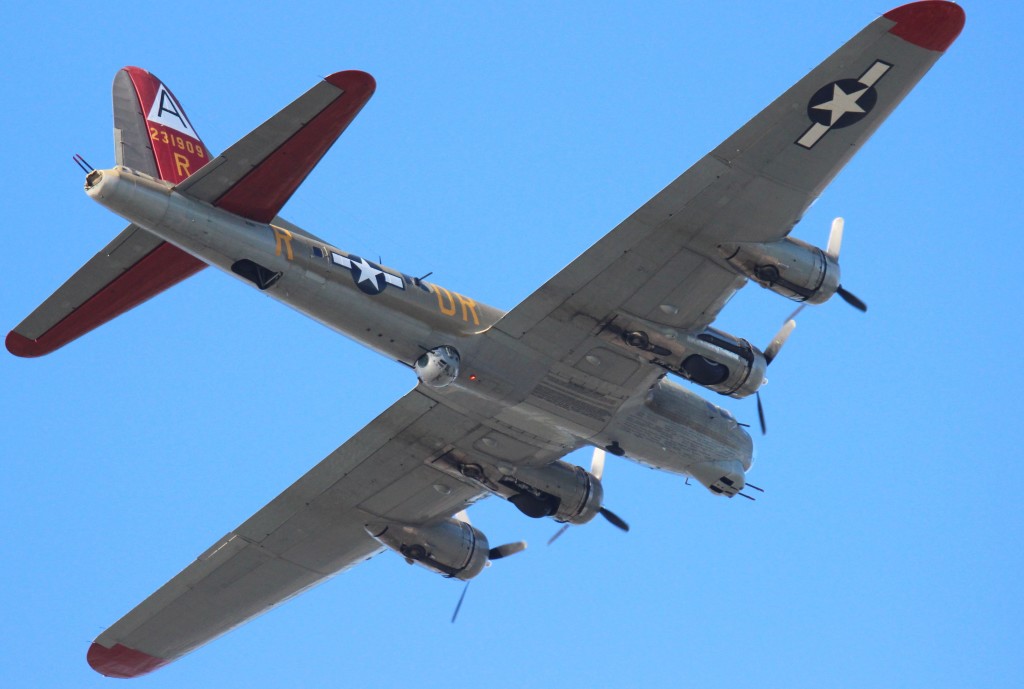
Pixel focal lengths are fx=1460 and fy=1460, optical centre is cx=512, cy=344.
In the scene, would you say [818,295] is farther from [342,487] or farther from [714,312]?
[342,487]

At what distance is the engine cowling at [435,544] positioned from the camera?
34594mm

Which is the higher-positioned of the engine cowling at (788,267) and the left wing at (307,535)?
the engine cowling at (788,267)

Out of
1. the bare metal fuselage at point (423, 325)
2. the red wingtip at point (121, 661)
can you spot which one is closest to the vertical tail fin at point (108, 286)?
the bare metal fuselage at point (423, 325)

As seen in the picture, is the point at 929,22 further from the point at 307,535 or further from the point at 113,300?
the point at 307,535

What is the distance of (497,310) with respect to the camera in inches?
1174

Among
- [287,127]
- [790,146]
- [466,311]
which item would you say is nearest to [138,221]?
[287,127]

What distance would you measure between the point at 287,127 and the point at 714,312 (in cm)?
937

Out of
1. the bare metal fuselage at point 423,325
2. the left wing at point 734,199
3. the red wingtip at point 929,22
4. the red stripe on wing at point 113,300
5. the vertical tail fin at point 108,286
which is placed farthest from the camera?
the red stripe on wing at point 113,300

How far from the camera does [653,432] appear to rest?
3180cm

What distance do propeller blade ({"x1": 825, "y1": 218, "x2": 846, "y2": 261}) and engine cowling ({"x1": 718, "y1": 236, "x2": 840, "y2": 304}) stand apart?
0.39 m

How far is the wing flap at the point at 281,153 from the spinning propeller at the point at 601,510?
34.2 feet

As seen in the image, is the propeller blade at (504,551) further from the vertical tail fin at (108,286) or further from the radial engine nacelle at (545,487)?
the vertical tail fin at (108,286)

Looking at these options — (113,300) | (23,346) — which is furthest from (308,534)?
(23,346)

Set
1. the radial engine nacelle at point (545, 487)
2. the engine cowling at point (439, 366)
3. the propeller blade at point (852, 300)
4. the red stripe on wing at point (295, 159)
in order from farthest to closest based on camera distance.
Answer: the radial engine nacelle at point (545, 487)
the propeller blade at point (852, 300)
the engine cowling at point (439, 366)
the red stripe on wing at point (295, 159)
